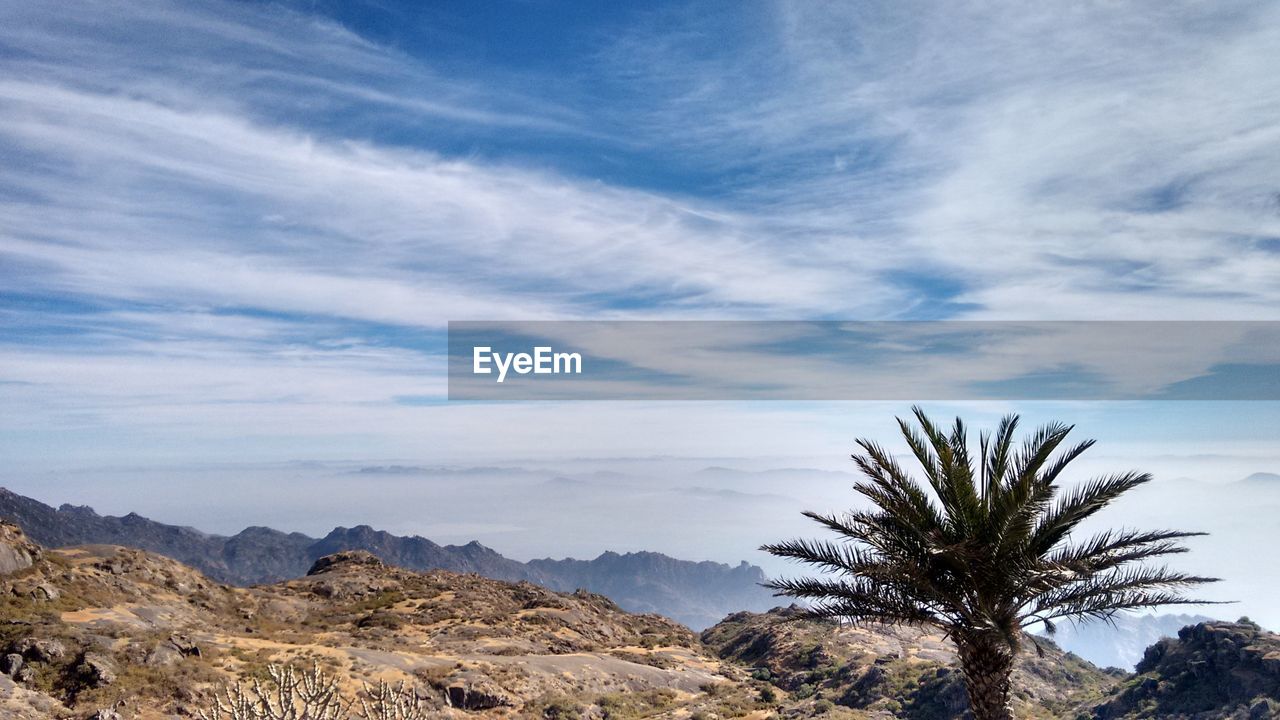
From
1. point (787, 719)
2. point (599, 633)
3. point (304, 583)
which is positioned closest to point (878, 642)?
point (599, 633)

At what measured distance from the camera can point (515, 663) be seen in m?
50.5

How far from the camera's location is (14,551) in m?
44.2

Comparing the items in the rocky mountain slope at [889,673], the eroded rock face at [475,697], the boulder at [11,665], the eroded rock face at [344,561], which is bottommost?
the rocky mountain slope at [889,673]

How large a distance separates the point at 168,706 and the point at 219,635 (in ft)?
43.7

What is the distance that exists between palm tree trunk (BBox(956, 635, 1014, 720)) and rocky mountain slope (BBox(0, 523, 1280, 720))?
11.6 metres

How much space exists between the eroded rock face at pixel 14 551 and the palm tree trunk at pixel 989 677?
164 ft

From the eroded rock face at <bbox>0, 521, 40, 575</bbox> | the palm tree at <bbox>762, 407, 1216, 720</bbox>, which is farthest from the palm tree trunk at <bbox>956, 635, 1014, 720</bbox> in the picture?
the eroded rock face at <bbox>0, 521, 40, 575</bbox>

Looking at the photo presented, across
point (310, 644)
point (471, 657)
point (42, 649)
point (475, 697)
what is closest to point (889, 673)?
point (471, 657)

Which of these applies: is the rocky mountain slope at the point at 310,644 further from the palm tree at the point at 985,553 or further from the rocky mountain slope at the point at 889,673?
the palm tree at the point at 985,553

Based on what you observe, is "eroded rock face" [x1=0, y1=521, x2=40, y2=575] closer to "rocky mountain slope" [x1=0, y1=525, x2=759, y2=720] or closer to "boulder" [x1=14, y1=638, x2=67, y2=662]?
"rocky mountain slope" [x1=0, y1=525, x2=759, y2=720]

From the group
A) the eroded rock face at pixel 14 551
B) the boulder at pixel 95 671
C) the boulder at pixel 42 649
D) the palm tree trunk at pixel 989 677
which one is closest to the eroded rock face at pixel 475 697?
the boulder at pixel 95 671

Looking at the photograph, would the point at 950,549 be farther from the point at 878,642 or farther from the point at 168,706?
the point at 878,642

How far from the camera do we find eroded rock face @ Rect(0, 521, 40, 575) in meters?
43.2

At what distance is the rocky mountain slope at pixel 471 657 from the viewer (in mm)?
35125
